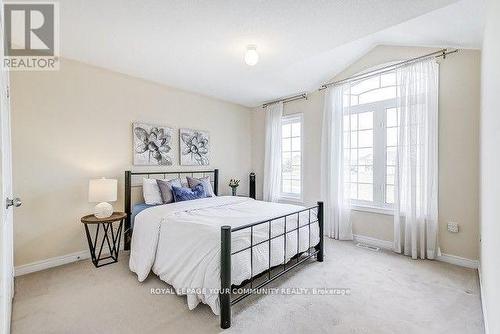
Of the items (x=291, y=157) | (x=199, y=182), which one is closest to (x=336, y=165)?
(x=291, y=157)

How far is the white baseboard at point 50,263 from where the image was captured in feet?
8.93

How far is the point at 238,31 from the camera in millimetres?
2475

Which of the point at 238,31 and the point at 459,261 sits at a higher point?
the point at 238,31

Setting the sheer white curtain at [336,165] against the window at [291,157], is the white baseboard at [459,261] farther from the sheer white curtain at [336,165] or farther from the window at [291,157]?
the window at [291,157]

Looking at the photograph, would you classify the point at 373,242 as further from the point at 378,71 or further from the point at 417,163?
the point at 378,71

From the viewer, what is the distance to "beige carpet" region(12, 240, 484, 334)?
1881mm

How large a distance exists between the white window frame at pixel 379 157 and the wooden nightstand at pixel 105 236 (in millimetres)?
3634

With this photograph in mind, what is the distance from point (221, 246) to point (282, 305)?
0.84 meters

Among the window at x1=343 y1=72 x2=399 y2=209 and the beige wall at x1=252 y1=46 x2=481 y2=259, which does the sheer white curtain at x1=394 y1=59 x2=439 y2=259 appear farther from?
the window at x1=343 y1=72 x2=399 y2=209

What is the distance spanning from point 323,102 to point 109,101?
3454 millimetres

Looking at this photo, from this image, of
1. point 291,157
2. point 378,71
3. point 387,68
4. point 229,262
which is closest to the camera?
point 229,262

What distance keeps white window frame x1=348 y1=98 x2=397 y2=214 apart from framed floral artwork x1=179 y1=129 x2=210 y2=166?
288 centimetres

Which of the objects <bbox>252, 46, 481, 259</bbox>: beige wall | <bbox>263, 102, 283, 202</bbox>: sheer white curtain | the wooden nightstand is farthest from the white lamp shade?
<bbox>252, 46, 481, 259</bbox>: beige wall
